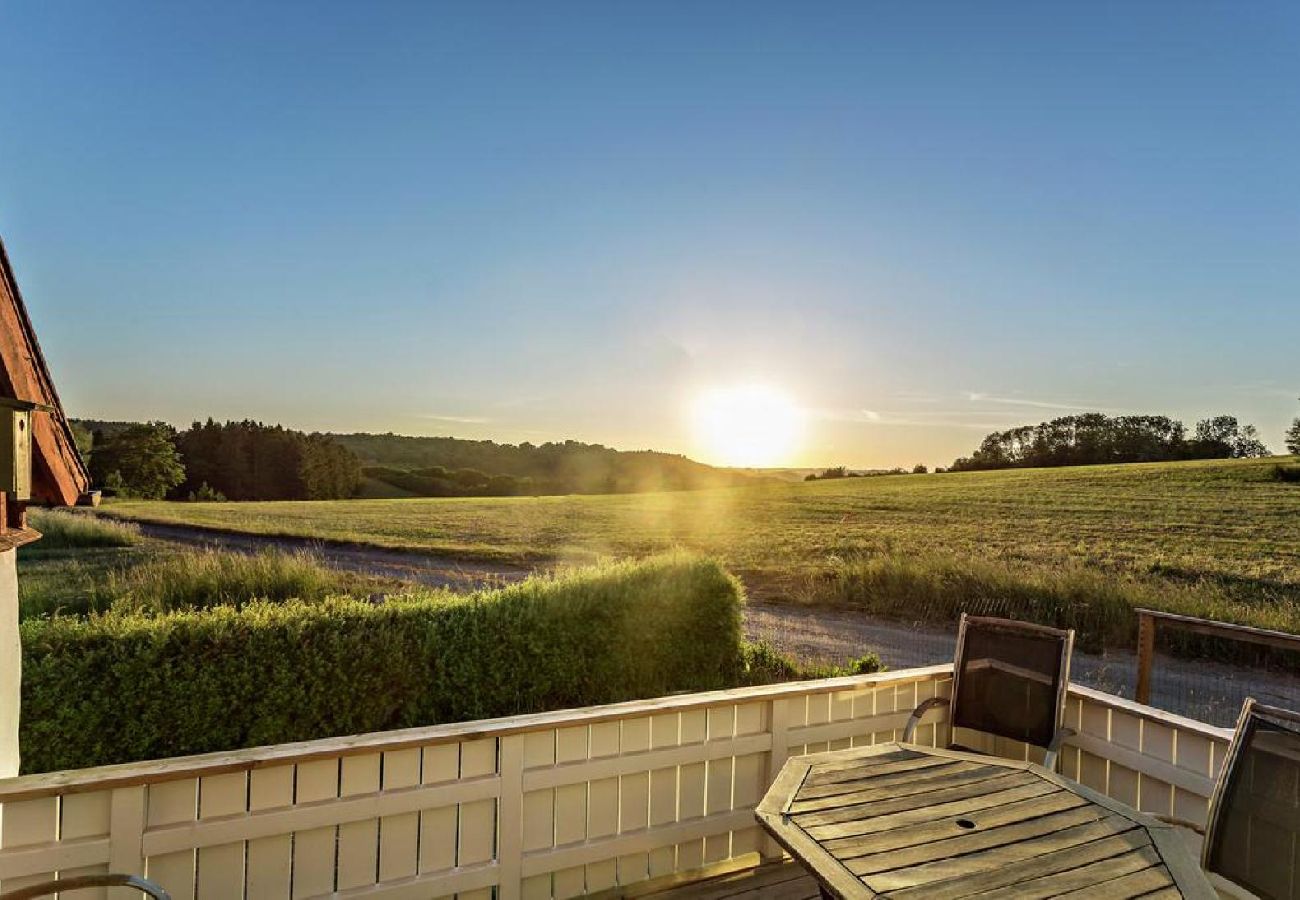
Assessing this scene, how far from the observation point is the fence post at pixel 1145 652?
3562 millimetres

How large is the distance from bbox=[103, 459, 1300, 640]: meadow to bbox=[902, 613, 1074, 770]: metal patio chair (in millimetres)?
5396

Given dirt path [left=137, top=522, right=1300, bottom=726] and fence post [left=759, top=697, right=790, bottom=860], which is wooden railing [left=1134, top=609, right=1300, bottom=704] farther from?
dirt path [left=137, top=522, right=1300, bottom=726]

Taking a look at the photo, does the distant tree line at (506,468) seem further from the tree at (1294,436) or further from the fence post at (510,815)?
the fence post at (510,815)

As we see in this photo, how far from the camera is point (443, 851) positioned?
6.57 feet

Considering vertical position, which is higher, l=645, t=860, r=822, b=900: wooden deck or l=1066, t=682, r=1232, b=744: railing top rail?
l=1066, t=682, r=1232, b=744: railing top rail

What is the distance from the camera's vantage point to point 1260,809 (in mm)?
1634

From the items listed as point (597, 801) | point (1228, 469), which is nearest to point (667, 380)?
point (597, 801)

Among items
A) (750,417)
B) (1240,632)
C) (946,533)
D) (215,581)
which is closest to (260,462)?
(750,417)

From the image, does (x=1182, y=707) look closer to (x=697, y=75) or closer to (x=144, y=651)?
(x=697, y=75)

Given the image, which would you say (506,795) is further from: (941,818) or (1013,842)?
(1013,842)

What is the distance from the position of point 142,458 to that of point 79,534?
269 inches

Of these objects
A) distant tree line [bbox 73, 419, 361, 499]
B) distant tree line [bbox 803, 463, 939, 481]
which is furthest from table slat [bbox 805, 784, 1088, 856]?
distant tree line [bbox 803, 463, 939, 481]

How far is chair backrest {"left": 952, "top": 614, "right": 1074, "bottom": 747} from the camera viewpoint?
2586 millimetres

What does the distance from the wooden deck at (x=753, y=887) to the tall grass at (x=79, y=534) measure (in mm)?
9292
